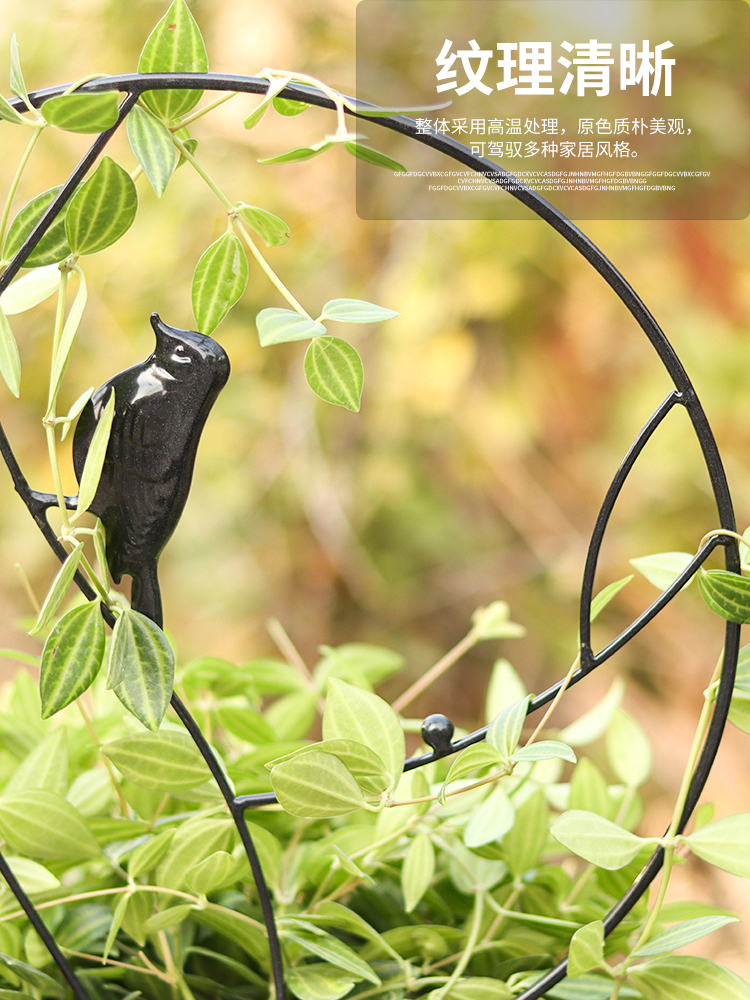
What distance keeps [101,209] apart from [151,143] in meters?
0.02

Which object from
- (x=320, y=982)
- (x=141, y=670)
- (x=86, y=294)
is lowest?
(x=320, y=982)

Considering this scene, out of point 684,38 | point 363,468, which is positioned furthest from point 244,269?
point 684,38

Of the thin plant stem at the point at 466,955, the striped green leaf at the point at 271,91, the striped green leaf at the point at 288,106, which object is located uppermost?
the striped green leaf at the point at 288,106

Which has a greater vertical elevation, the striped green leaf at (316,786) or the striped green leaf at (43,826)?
the striped green leaf at (316,786)

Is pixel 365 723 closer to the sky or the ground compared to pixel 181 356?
closer to the ground

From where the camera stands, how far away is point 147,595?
24 centimetres

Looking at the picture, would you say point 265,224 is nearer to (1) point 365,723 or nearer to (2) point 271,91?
(2) point 271,91

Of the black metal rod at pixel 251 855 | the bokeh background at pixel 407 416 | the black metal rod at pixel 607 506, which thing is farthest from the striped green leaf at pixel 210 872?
the bokeh background at pixel 407 416

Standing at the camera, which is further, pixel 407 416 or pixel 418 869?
pixel 407 416

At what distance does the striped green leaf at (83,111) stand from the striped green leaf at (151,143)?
1cm

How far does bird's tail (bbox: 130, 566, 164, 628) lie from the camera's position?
0.79ft

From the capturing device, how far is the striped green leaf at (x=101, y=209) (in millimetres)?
215

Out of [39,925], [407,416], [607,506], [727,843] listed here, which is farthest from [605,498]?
[407,416]

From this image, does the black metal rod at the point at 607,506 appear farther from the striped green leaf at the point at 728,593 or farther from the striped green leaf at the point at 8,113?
the striped green leaf at the point at 8,113
